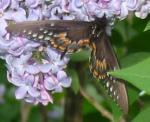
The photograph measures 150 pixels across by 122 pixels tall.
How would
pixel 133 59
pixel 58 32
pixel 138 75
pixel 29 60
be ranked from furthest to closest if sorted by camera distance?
pixel 133 59 < pixel 29 60 < pixel 58 32 < pixel 138 75

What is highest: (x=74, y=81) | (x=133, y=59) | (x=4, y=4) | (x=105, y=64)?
(x=4, y=4)

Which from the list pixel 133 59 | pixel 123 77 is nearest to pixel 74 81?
pixel 133 59

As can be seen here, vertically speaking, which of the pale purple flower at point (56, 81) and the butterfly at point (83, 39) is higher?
the butterfly at point (83, 39)

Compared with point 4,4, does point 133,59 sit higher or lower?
lower

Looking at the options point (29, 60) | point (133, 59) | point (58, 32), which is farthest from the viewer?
point (133, 59)

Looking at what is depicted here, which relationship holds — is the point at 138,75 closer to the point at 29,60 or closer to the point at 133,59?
the point at 29,60

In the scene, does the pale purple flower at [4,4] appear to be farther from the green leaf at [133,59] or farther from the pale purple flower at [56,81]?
the green leaf at [133,59]

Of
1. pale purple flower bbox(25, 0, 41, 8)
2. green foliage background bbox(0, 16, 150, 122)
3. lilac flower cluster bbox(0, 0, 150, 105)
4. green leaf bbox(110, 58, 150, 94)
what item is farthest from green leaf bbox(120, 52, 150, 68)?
green leaf bbox(110, 58, 150, 94)

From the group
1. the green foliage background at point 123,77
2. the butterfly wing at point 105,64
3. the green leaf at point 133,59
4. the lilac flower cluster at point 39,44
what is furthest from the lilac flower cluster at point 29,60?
the green leaf at point 133,59
